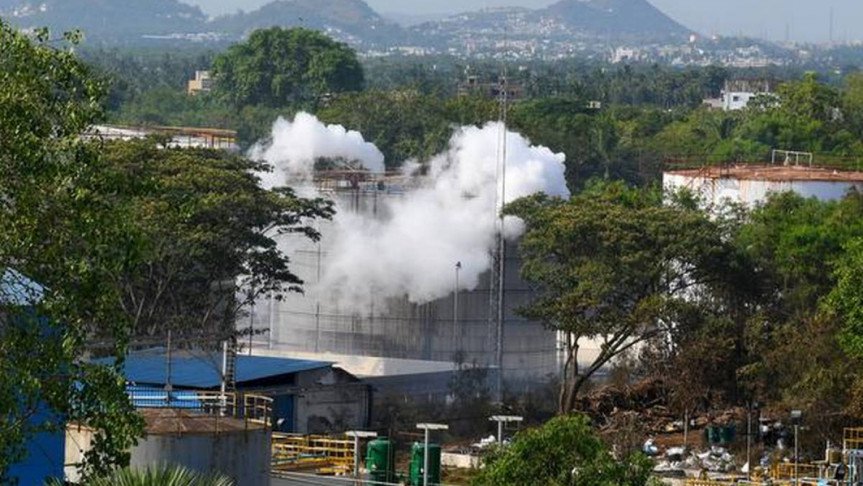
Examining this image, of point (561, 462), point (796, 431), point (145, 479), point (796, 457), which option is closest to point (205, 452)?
point (561, 462)

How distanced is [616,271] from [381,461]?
1386 centimetres

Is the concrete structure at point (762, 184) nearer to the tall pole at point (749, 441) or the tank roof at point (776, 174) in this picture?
the tank roof at point (776, 174)

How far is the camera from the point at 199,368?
40.7 metres

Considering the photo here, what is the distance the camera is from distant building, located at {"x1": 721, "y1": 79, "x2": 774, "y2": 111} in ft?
484

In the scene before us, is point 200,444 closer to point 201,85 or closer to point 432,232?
point 432,232

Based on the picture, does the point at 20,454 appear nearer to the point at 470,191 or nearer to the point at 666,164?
the point at 470,191

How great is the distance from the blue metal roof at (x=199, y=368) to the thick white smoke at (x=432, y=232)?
723 cm

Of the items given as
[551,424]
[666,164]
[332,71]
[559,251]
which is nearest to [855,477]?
[551,424]

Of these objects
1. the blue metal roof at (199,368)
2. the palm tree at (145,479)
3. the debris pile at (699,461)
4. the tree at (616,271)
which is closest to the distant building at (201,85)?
the tree at (616,271)

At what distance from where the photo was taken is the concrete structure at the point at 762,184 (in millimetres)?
56219

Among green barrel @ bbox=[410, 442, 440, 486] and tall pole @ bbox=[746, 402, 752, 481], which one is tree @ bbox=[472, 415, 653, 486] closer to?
green barrel @ bbox=[410, 442, 440, 486]

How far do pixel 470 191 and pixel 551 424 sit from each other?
2942 cm

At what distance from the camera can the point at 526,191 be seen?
176 ft

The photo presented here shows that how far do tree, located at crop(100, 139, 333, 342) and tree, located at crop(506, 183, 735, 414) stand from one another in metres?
5.15
